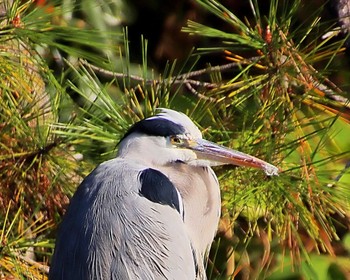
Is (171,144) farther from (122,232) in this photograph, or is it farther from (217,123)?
(122,232)

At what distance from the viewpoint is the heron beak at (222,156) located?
182 centimetres

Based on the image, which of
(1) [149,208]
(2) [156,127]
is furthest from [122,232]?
(2) [156,127]

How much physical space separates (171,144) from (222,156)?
0.13 meters

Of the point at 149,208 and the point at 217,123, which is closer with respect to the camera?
the point at 149,208

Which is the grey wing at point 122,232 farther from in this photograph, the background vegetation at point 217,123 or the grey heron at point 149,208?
the background vegetation at point 217,123

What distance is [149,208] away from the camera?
1853 mm

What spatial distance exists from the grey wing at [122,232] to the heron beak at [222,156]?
8cm

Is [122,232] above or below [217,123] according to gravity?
below

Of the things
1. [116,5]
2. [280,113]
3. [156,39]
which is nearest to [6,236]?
[280,113]

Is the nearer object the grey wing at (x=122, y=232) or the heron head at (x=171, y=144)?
the grey wing at (x=122, y=232)

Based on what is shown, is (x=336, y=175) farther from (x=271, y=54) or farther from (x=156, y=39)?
(x=156, y=39)

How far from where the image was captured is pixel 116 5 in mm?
2770

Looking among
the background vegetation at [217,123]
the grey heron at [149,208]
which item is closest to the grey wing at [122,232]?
the grey heron at [149,208]

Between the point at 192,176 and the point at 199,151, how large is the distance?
0.23 feet
